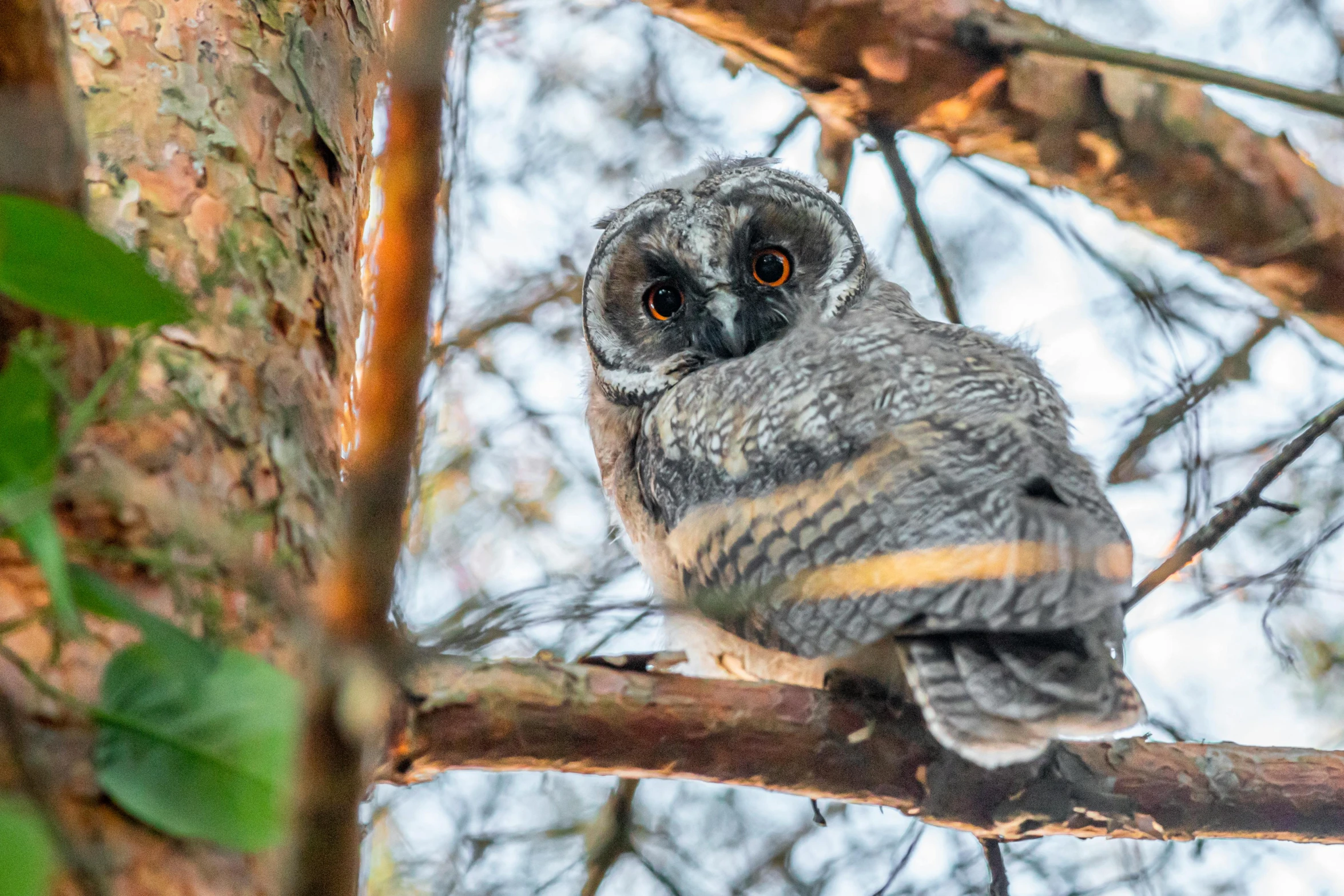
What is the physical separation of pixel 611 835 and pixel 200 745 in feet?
7.10

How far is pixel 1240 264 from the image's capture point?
3971 millimetres

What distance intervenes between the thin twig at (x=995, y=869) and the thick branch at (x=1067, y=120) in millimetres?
1997

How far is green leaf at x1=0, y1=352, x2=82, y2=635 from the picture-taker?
0.80 metres

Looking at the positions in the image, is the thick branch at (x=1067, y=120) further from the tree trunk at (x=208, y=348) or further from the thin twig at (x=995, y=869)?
the thin twig at (x=995, y=869)

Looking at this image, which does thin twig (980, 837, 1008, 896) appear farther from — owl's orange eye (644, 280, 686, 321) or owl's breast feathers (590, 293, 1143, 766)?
owl's orange eye (644, 280, 686, 321)

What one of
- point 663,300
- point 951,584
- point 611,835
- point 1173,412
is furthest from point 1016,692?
point 663,300

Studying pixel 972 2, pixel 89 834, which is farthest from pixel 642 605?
pixel 972 2

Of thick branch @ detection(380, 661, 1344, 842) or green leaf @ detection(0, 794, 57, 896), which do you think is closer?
green leaf @ detection(0, 794, 57, 896)

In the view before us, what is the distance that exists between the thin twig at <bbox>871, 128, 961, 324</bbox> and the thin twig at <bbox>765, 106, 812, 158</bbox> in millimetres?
539

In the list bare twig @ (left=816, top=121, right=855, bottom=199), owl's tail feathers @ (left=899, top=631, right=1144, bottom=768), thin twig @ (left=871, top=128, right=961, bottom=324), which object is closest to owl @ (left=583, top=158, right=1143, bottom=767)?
owl's tail feathers @ (left=899, top=631, right=1144, bottom=768)

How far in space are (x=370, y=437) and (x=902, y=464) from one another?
5.51 ft

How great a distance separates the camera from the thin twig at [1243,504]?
226 centimetres

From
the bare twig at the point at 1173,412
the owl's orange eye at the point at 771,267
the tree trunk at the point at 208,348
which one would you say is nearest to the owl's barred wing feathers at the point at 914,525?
the bare twig at the point at 1173,412

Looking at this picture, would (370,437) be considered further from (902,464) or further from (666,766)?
(902,464)
